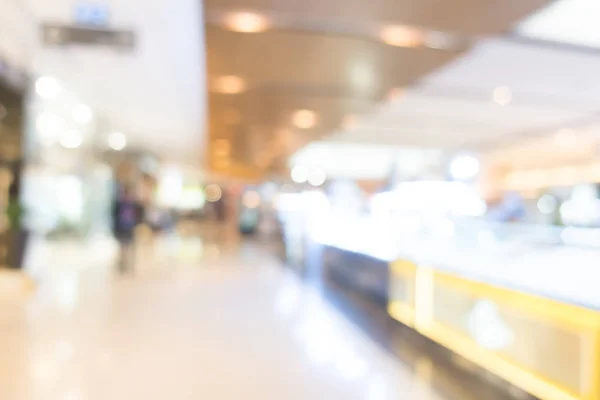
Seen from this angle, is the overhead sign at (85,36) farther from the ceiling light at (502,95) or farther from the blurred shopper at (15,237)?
the ceiling light at (502,95)

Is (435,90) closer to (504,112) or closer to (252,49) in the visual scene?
(504,112)

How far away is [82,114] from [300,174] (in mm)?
8098

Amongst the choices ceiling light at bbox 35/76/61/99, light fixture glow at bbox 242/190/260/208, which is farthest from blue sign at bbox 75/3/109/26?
light fixture glow at bbox 242/190/260/208

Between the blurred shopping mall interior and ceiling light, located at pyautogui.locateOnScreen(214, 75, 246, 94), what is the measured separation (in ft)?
0.13

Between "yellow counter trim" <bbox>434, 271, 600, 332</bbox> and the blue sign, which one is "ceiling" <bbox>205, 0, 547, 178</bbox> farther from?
"yellow counter trim" <bbox>434, 271, 600, 332</bbox>

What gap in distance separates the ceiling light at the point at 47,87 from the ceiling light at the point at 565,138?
31.1 feet

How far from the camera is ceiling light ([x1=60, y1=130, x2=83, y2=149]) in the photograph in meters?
11.3

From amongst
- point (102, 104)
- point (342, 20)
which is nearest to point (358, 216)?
point (342, 20)

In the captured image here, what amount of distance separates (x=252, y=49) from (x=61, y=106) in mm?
6277

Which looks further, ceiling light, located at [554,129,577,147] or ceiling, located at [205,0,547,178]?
ceiling light, located at [554,129,577,147]

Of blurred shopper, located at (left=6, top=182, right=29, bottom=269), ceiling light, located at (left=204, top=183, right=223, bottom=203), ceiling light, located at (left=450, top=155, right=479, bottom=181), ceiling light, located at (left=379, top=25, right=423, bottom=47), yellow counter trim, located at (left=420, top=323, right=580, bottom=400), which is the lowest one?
yellow counter trim, located at (left=420, top=323, right=580, bottom=400)

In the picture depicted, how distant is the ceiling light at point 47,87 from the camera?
7.06m

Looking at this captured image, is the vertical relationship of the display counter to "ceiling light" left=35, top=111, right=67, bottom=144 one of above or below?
below

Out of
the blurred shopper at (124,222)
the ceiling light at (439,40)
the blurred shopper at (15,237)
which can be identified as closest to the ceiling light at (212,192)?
the blurred shopper at (124,222)
